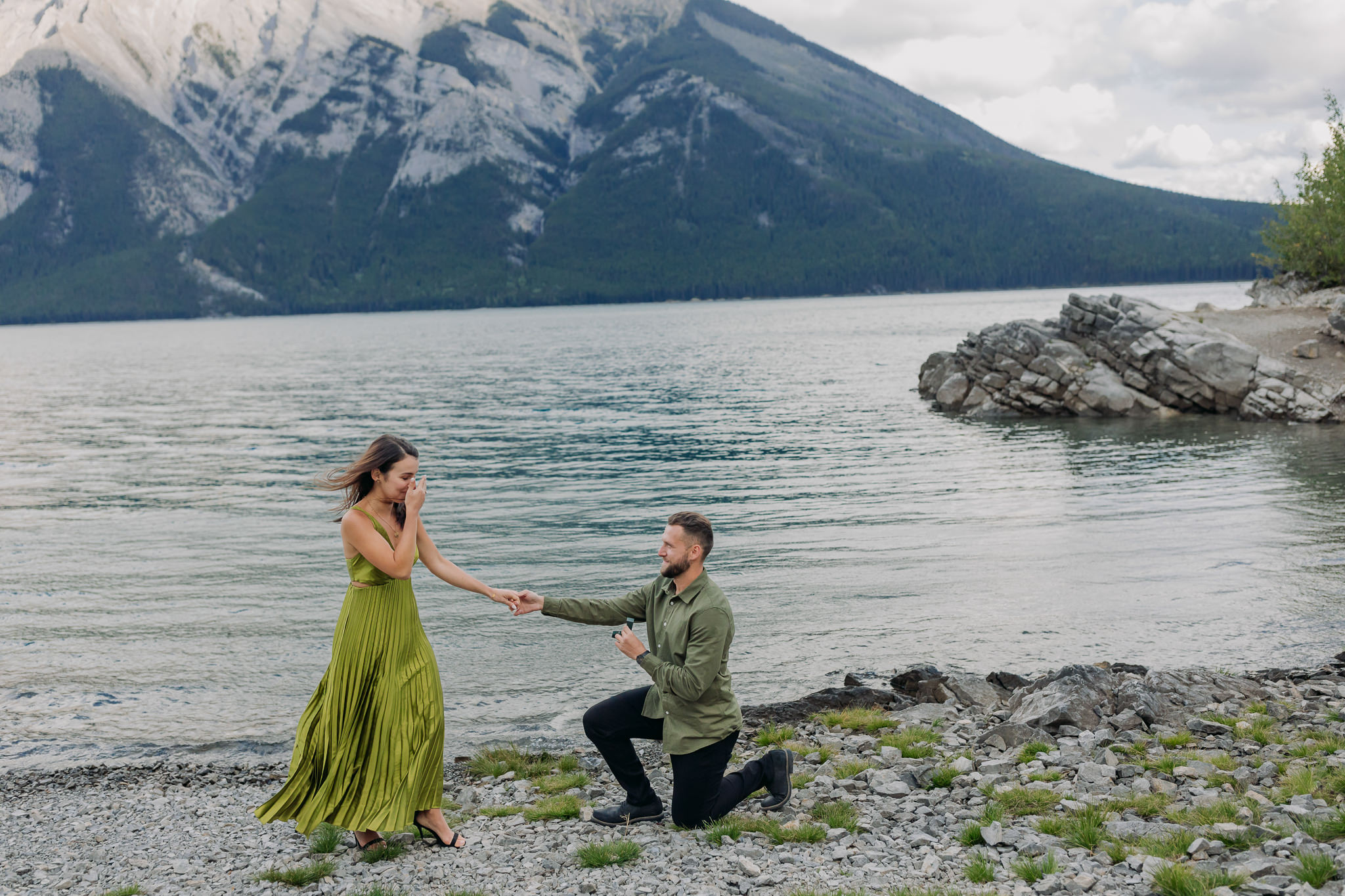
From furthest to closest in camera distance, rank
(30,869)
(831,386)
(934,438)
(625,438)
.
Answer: (831,386)
(625,438)
(934,438)
(30,869)

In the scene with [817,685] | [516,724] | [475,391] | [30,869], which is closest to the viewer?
[30,869]

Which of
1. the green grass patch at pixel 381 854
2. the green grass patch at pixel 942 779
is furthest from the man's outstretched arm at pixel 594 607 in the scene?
the green grass patch at pixel 942 779

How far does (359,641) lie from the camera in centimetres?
816

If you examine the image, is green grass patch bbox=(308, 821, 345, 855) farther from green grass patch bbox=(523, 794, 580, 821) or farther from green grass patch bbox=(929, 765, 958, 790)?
green grass patch bbox=(929, 765, 958, 790)

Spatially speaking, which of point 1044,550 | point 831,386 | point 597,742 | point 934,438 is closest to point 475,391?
point 831,386

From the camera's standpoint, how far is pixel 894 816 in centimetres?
895

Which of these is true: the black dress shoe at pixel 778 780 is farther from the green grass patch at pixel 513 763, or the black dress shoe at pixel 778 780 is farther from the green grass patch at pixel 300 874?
the green grass patch at pixel 300 874

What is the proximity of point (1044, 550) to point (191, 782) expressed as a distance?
61.8ft

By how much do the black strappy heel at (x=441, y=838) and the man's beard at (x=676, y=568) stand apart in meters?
3.14

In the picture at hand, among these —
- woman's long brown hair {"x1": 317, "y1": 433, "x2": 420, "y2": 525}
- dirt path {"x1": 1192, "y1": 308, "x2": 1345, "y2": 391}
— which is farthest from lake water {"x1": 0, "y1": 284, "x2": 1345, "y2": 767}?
woman's long brown hair {"x1": 317, "y1": 433, "x2": 420, "y2": 525}

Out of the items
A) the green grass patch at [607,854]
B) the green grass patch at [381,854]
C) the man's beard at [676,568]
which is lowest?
the green grass patch at [381,854]

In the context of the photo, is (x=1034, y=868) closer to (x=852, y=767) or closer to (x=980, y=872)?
(x=980, y=872)

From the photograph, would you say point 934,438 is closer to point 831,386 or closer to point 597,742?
point 831,386

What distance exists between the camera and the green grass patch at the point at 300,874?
26.2ft
